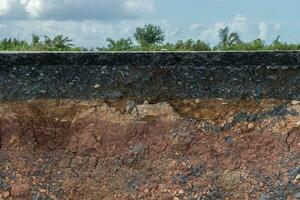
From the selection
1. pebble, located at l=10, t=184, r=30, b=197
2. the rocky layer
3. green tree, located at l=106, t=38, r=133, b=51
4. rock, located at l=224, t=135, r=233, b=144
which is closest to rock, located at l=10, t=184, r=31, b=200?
pebble, located at l=10, t=184, r=30, b=197

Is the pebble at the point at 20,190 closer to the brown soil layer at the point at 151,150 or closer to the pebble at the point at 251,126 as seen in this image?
the brown soil layer at the point at 151,150

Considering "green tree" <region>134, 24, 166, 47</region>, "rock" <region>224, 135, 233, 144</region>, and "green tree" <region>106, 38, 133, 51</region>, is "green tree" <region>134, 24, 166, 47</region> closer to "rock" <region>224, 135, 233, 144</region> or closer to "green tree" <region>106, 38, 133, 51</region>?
"green tree" <region>106, 38, 133, 51</region>

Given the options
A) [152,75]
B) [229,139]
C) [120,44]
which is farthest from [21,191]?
[120,44]

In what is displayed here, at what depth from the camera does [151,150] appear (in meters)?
3.05

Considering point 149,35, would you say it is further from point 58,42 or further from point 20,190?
point 20,190

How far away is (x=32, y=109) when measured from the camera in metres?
3.10

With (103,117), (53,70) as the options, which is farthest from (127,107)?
(53,70)

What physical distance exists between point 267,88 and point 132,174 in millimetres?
712

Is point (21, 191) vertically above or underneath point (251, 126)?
underneath

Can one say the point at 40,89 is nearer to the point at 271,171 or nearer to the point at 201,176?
the point at 201,176

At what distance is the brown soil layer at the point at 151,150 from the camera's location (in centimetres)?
302

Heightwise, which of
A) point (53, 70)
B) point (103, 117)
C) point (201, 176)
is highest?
point (53, 70)

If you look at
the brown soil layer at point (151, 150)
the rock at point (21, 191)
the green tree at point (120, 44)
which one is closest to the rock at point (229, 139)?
the brown soil layer at point (151, 150)

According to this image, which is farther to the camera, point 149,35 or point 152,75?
point 149,35
